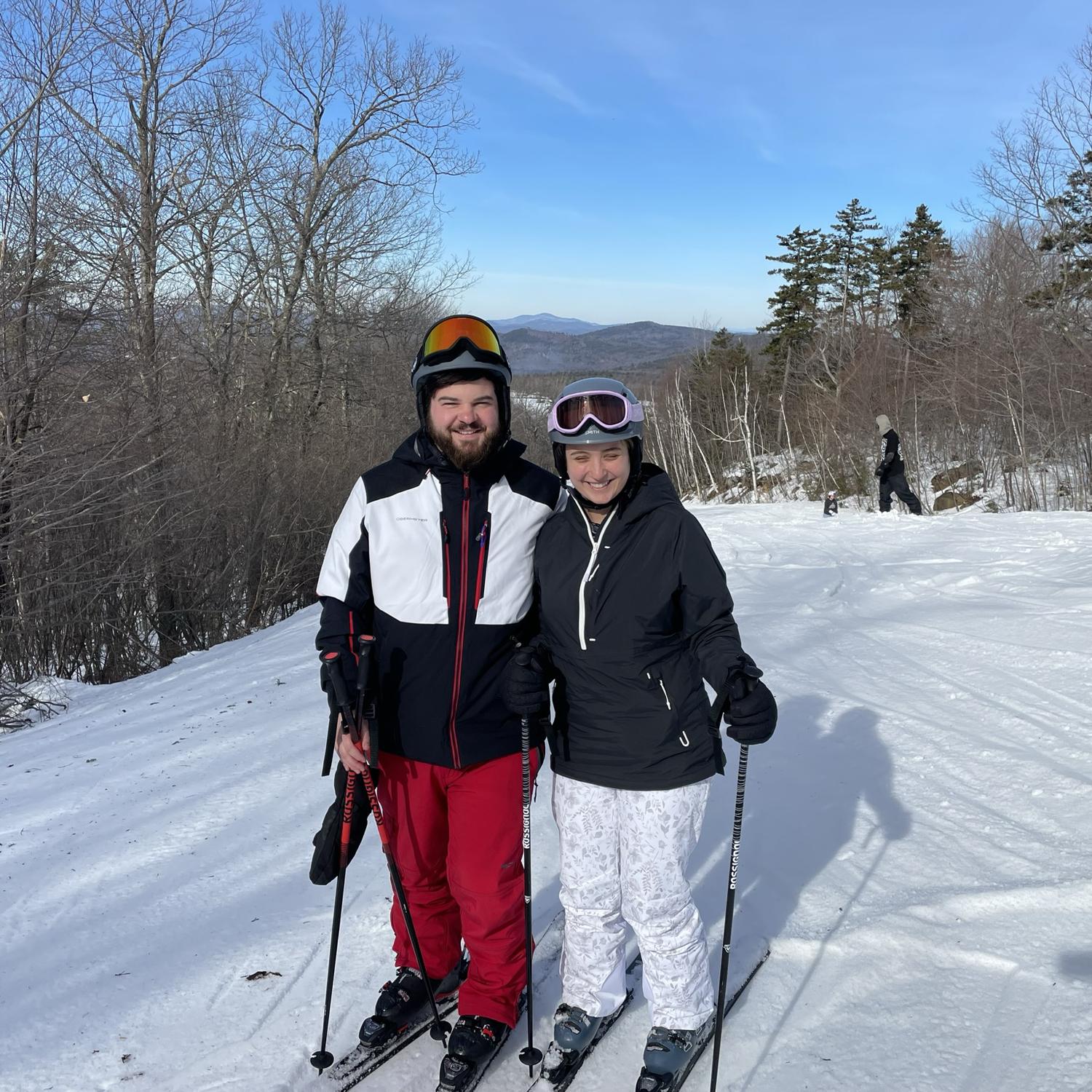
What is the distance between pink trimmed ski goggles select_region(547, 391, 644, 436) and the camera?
7.30 ft

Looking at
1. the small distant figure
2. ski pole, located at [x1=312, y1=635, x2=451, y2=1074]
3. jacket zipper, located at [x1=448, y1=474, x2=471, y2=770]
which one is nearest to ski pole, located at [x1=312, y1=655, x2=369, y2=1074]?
ski pole, located at [x1=312, y1=635, x2=451, y2=1074]

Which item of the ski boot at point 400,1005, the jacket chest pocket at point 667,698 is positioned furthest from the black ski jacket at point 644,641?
the ski boot at point 400,1005

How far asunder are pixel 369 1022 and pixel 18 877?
1.83m

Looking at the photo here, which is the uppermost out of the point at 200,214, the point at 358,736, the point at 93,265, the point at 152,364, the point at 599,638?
the point at 200,214

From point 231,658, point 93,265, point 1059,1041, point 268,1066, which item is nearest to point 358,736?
point 268,1066

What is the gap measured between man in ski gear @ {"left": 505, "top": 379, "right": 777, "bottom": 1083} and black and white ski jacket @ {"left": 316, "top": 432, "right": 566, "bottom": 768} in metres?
0.12

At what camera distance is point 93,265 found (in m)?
9.38

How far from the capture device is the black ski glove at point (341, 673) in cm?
221

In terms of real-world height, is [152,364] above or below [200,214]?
below

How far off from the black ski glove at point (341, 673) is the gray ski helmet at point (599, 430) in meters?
0.79

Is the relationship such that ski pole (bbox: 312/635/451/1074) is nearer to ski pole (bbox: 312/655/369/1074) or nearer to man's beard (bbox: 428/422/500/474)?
ski pole (bbox: 312/655/369/1074)

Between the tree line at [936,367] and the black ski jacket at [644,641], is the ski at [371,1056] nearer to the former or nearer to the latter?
the black ski jacket at [644,641]

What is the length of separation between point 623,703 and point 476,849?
597 millimetres

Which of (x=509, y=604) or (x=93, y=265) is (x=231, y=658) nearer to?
(x=93, y=265)
